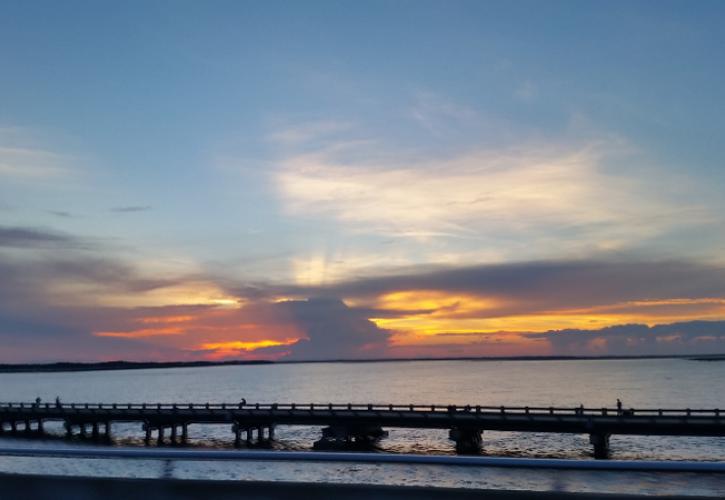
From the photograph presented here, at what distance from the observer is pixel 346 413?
1863 inches

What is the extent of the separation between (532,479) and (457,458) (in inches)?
18.4

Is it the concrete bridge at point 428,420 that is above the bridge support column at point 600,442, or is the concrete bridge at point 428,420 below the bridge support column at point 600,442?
above

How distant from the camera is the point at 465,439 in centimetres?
4362

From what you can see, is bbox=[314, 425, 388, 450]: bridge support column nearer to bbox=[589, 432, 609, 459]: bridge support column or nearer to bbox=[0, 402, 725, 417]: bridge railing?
bbox=[0, 402, 725, 417]: bridge railing

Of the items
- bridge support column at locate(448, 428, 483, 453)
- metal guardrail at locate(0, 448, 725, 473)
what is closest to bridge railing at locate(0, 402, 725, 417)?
bridge support column at locate(448, 428, 483, 453)

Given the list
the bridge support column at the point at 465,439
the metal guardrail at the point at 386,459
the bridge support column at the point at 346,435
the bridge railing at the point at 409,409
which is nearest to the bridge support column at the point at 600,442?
the bridge railing at the point at 409,409

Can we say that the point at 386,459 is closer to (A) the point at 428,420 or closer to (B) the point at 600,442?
(B) the point at 600,442

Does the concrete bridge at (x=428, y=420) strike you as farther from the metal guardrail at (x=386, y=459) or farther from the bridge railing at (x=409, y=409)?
the metal guardrail at (x=386, y=459)

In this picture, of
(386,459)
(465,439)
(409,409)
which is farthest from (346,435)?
(386,459)

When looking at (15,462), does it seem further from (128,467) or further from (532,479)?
(532,479)

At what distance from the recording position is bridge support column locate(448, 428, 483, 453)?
4334 centimetres

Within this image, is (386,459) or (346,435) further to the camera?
(346,435)

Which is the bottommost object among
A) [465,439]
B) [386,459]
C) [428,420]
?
[465,439]

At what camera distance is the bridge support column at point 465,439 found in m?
43.3
